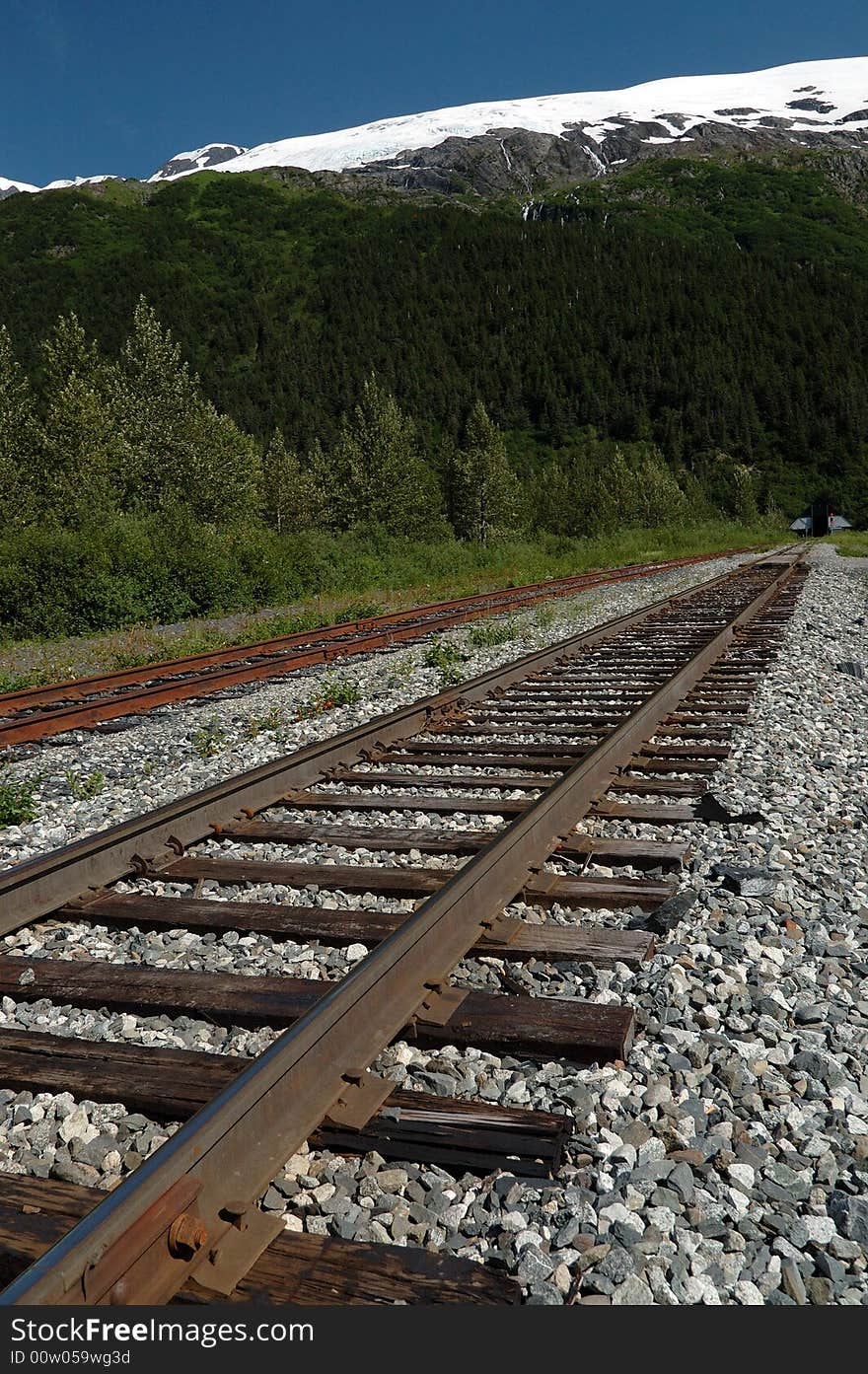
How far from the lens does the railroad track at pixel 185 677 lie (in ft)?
27.9

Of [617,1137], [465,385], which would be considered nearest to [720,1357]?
[617,1137]

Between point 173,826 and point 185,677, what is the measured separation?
6520mm

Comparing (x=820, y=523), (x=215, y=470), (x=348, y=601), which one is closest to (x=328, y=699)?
(x=348, y=601)

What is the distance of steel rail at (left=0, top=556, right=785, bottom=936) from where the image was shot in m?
3.78

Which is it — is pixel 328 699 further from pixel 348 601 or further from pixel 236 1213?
pixel 348 601

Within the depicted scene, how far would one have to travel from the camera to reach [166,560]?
62.0 feet

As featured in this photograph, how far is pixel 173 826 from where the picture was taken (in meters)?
4.55

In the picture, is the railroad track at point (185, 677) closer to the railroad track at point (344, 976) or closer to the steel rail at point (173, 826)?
the steel rail at point (173, 826)

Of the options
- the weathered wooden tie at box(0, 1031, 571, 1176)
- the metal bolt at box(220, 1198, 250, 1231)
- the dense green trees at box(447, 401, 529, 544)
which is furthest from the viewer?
the dense green trees at box(447, 401, 529, 544)

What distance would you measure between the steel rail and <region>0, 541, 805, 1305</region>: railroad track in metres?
0.01

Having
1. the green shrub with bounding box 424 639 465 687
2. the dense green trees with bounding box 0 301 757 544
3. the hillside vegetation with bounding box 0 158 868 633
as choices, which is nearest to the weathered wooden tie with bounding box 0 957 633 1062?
the green shrub with bounding box 424 639 465 687

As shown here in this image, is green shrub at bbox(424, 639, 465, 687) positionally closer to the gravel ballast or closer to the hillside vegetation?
the gravel ballast

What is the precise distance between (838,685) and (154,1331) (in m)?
8.63

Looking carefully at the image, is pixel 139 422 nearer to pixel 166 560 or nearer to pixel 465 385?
pixel 166 560
